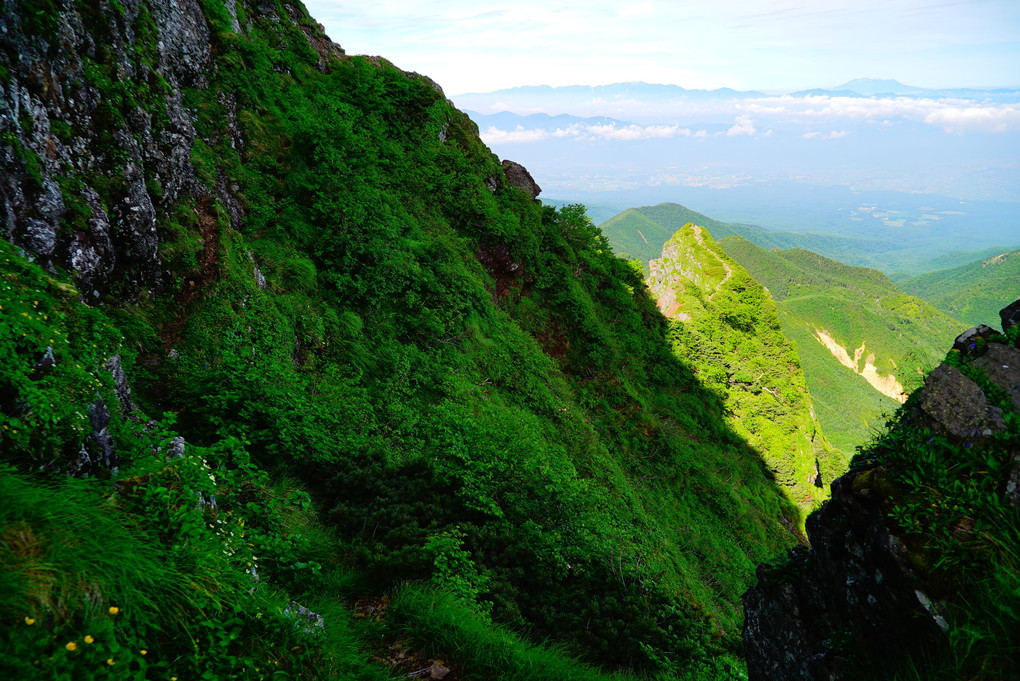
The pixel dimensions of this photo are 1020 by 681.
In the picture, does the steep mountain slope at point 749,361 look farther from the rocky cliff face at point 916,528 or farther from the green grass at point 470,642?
the green grass at point 470,642

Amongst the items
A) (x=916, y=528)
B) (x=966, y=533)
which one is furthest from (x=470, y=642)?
(x=966, y=533)

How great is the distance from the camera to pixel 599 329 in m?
19.6

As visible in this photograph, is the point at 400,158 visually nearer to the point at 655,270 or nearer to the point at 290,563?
the point at 290,563

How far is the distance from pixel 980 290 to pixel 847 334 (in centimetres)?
10626

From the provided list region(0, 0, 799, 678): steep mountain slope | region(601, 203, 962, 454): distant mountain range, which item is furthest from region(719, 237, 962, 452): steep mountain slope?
region(0, 0, 799, 678): steep mountain slope

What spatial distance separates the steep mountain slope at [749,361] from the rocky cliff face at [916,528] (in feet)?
76.9

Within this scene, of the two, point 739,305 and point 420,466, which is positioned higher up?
point 739,305

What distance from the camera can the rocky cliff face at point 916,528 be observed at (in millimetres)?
3619

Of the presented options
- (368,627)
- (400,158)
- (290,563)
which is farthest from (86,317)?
(400,158)

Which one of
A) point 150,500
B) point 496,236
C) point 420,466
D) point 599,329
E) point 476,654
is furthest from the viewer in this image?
point 599,329

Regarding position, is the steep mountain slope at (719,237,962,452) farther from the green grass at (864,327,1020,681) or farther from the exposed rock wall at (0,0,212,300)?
the exposed rock wall at (0,0,212,300)

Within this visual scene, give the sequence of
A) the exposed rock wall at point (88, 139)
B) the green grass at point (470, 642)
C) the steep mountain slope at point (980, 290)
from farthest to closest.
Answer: the steep mountain slope at point (980, 290) → the exposed rock wall at point (88, 139) → the green grass at point (470, 642)

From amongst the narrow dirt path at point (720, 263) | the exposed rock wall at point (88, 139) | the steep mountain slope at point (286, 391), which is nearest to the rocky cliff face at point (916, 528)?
the steep mountain slope at point (286, 391)

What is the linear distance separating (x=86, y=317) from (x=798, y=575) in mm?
8528
